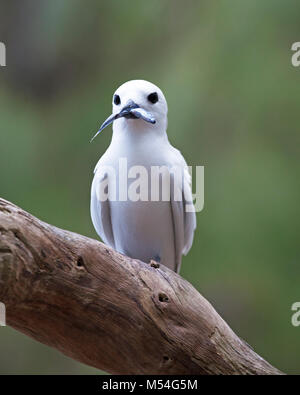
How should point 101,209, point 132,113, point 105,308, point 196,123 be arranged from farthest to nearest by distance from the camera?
1. point 196,123
2. point 101,209
3. point 132,113
4. point 105,308

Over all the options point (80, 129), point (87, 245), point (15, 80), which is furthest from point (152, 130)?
point (15, 80)

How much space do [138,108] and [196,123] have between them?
0.75 meters

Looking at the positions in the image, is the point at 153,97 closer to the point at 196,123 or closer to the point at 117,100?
the point at 117,100

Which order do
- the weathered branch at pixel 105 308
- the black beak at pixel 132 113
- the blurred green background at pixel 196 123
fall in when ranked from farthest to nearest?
1. the blurred green background at pixel 196 123
2. the black beak at pixel 132 113
3. the weathered branch at pixel 105 308

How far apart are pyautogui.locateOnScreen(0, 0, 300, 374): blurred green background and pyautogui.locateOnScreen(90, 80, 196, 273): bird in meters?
0.59

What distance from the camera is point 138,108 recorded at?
3.38 feet

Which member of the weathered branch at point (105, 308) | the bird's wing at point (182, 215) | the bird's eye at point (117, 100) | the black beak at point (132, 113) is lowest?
the weathered branch at point (105, 308)

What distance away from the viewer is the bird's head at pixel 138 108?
40.2 inches

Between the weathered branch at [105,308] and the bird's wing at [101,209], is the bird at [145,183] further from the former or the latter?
the weathered branch at [105,308]

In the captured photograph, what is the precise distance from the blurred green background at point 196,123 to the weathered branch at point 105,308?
758mm

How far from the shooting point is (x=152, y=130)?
109 cm

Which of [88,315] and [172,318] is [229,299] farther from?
[88,315]

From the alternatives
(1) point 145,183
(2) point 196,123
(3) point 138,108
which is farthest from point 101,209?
(2) point 196,123

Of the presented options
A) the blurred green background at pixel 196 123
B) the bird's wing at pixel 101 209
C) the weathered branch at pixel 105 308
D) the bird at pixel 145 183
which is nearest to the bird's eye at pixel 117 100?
the bird at pixel 145 183
